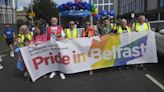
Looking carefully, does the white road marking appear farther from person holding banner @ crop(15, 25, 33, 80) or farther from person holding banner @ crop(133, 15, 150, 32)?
person holding banner @ crop(15, 25, 33, 80)

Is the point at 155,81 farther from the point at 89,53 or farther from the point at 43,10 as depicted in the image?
the point at 43,10

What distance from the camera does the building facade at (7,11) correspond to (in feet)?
214

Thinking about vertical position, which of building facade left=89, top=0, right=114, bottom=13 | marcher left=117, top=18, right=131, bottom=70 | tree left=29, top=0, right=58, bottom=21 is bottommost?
marcher left=117, top=18, right=131, bottom=70

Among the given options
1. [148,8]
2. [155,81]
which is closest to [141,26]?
[155,81]

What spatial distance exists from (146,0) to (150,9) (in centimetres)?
431

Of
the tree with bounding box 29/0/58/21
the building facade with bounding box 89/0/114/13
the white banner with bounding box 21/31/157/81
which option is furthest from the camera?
the building facade with bounding box 89/0/114/13

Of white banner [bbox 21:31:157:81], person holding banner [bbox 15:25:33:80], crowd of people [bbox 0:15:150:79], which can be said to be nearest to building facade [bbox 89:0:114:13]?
crowd of people [bbox 0:15:150:79]

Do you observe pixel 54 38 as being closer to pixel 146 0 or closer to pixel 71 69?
pixel 71 69

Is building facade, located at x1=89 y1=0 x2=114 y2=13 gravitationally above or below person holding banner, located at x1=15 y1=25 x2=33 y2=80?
above

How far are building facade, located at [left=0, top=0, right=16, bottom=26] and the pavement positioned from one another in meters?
55.3

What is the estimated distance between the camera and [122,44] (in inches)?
431

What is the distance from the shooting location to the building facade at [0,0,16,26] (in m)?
65.3

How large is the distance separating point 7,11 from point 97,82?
203 feet

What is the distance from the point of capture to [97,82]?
9.35m
